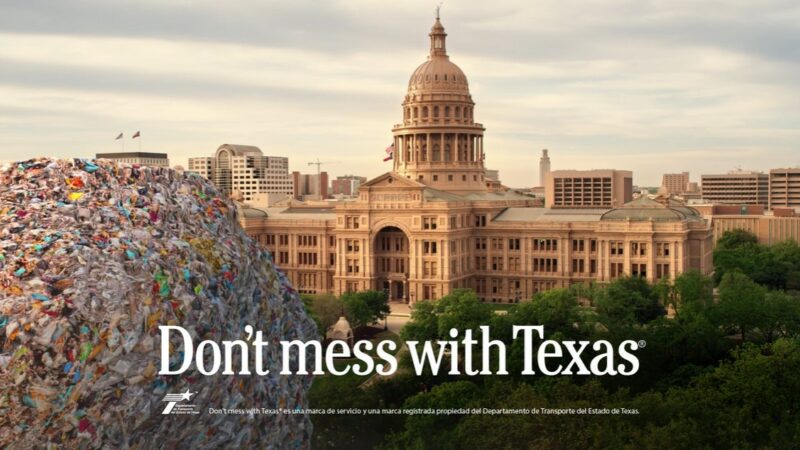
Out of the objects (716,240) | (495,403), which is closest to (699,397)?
(495,403)

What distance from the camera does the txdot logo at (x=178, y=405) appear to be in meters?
27.9

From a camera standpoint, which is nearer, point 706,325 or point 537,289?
point 706,325

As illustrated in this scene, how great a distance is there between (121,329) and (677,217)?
89.3 m

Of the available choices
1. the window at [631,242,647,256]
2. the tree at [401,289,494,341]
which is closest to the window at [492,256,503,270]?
the window at [631,242,647,256]

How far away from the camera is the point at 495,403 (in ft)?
158

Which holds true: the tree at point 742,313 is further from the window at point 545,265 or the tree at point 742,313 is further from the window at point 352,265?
the window at point 352,265

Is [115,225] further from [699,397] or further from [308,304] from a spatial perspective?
[308,304]

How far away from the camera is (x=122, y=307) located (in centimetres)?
2653

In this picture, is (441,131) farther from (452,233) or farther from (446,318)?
(446,318)

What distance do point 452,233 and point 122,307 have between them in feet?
→ 286

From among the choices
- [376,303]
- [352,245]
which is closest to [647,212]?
[376,303]

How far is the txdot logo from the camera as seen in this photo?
91.6 feet

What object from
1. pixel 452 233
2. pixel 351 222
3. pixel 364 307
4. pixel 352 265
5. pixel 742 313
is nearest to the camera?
pixel 742 313

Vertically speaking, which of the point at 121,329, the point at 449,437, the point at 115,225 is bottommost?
the point at 449,437
